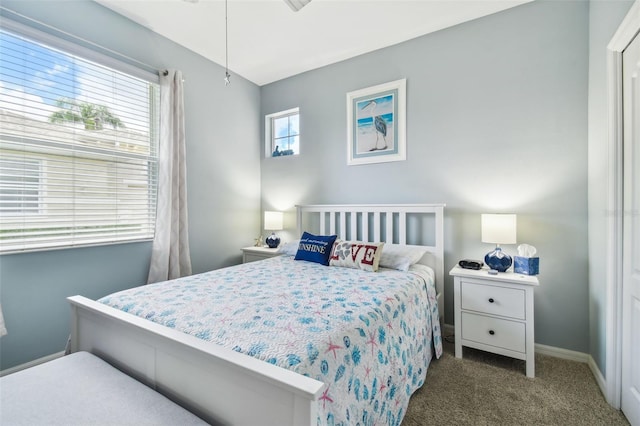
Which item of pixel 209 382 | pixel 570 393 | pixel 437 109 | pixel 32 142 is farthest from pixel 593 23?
pixel 32 142

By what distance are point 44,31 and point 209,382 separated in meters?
2.64

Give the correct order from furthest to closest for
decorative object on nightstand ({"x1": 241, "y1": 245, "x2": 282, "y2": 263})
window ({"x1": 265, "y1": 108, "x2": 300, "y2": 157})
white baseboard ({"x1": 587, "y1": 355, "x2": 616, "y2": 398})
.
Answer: window ({"x1": 265, "y1": 108, "x2": 300, "y2": 157}) < decorative object on nightstand ({"x1": 241, "y1": 245, "x2": 282, "y2": 263}) < white baseboard ({"x1": 587, "y1": 355, "x2": 616, "y2": 398})

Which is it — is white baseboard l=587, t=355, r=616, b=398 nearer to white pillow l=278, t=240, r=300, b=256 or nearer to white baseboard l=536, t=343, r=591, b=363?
white baseboard l=536, t=343, r=591, b=363

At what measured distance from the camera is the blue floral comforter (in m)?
1.01

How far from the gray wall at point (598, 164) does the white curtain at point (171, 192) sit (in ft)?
10.4

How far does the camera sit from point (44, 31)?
78.7 inches

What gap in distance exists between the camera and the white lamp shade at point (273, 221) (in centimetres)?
339

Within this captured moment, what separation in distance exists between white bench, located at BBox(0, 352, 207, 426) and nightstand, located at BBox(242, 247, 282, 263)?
201 centimetres

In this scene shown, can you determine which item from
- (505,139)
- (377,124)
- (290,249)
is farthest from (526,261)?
(290,249)

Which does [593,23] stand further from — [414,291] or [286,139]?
[286,139]

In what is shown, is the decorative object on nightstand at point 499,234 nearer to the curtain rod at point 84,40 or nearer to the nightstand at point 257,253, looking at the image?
the nightstand at point 257,253

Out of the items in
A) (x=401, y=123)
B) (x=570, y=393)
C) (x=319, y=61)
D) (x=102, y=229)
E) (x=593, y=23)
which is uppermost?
(x=319, y=61)

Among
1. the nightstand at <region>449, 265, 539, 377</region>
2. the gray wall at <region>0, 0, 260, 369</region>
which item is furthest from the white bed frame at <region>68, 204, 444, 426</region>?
the nightstand at <region>449, 265, 539, 377</region>

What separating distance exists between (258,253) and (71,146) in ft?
6.17
